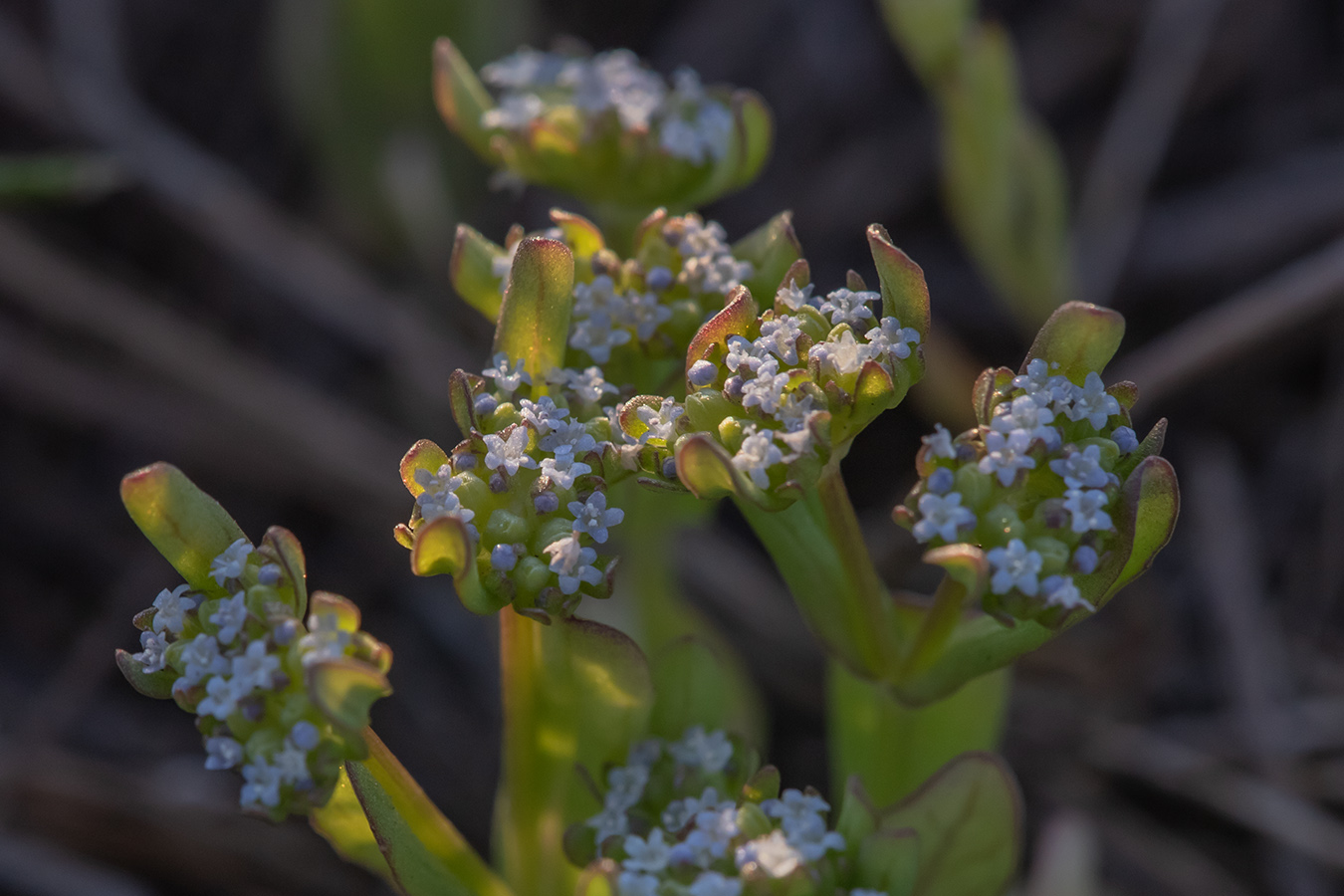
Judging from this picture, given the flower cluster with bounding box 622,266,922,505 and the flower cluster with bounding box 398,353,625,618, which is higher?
the flower cluster with bounding box 622,266,922,505

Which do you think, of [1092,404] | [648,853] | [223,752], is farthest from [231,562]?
[1092,404]

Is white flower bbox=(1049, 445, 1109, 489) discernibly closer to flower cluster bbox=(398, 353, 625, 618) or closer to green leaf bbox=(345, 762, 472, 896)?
flower cluster bbox=(398, 353, 625, 618)

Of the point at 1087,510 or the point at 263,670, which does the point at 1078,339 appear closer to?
the point at 1087,510

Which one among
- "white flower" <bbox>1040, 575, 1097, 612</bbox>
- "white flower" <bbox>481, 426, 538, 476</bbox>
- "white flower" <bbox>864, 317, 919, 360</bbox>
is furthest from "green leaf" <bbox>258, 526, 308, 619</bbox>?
"white flower" <bbox>1040, 575, 1097, 612</bbox>

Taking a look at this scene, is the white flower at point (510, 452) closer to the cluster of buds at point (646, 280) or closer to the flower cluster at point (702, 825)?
the cluster of buds at point (646, 280)

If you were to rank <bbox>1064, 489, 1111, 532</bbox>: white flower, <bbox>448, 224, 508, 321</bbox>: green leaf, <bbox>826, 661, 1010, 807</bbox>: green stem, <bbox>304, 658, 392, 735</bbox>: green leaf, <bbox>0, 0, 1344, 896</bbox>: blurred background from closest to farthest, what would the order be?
1. <bbox>304, 658, 392, 735</bbox>: green leaf
2. <bbox>1064, 489, 1111, 532</bbox>: white flower
3. <bbox>448, 224, 508, 321</bbox>: green leaf
4. <bbox>826, 661, 1010, 807</bbox>: green stem
5. <bbox>0, 0, 1344, 896</bbox>: blurred background

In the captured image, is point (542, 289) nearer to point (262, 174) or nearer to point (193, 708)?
point (193, 708)

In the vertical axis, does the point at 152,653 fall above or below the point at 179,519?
below
